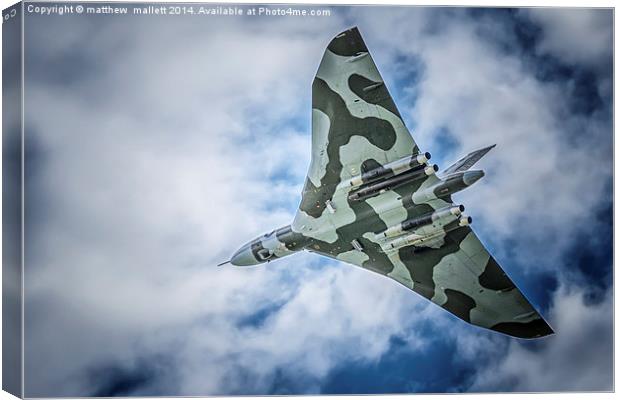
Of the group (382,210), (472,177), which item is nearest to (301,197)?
(382,210)

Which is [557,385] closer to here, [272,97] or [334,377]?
[334,377]

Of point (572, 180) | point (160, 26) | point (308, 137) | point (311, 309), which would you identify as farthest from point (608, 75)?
point (160, 26)

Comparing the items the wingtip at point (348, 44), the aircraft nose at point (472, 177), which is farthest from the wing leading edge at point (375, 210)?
the aircraft nose at point (472, 177)

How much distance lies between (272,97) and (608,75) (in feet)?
17.5

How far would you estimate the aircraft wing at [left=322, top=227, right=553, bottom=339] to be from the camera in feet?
52.9

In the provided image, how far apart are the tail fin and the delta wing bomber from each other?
0.05 feet

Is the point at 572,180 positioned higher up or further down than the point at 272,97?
further down

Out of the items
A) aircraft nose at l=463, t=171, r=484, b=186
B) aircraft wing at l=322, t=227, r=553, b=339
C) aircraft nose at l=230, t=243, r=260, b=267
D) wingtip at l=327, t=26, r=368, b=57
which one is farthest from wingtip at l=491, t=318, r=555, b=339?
wingtip at l=327, t=26, r=368, b=57

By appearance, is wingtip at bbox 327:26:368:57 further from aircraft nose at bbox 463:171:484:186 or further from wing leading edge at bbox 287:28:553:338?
aircraft nose at bbox 463:171:484:186

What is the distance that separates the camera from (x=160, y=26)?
15.4 meters

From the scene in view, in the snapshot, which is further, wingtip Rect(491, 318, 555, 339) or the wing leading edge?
wingtip Rect(491, 318, 555, 339)

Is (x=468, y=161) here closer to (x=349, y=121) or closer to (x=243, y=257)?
(x=349, y=121)

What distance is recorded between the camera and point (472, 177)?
1498cm

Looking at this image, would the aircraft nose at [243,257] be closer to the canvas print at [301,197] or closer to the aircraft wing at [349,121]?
the canvas print at [301,197]
